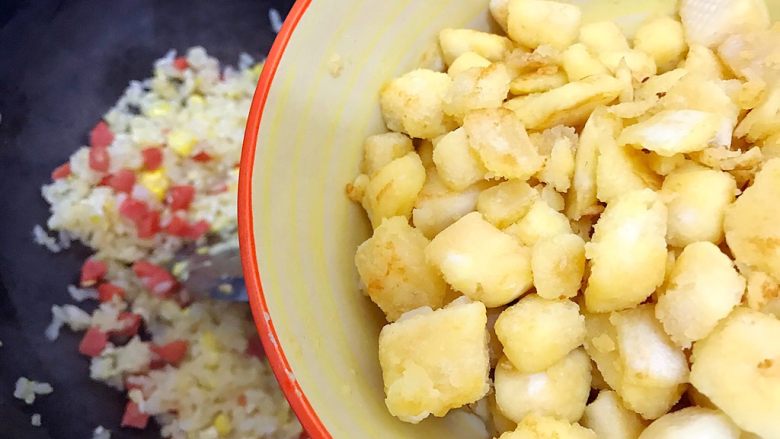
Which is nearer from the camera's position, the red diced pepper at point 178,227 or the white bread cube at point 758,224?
the white bread cube at point 758,224

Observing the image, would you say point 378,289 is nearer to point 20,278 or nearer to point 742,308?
point 742,308

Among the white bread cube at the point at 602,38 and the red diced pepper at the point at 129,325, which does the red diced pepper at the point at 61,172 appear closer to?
the red diced pepper at the point at 129,325

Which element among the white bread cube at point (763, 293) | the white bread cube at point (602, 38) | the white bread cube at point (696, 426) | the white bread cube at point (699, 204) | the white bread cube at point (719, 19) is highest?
the white bread cube at point (602, 38)

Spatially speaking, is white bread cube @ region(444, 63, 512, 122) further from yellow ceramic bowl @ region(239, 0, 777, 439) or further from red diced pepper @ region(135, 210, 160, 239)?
red diced pepper @ region(135, 210, 160, 239)

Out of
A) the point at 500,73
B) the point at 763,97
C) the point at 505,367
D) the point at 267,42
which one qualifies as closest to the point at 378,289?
the point at 505,367

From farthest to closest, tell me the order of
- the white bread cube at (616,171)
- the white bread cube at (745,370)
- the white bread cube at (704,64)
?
the white bread cube at (704,64), the white bread cube at (616,171), the white bread cube at (745,370)

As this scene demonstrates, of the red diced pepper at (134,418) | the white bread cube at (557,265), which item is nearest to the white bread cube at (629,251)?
the white bread cube at (557,265)

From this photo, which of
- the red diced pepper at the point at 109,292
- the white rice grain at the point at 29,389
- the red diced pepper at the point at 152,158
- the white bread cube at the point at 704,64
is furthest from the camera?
the red diced pepper at the point at 152,158
